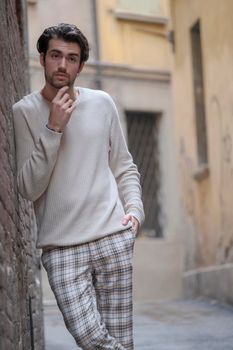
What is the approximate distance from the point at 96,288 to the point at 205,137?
8.11 metres

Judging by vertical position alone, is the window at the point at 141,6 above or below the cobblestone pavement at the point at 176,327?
above

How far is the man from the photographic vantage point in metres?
4.08

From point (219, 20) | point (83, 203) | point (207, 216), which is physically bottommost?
point (207, 216)

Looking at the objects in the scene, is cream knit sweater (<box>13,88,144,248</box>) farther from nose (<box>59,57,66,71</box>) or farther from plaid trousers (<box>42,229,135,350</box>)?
nose (<box>59,57,66,71</box>)

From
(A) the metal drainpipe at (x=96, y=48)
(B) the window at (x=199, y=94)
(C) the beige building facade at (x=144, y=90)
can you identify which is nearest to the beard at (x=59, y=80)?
(B) the window at (x=199, y=94)

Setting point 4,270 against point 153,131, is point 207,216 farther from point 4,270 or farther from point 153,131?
point 4,270

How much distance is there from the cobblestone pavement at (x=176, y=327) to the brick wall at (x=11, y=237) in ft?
4.64

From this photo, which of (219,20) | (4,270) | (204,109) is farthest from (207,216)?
(4,270)

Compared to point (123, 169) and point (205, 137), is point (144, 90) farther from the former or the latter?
point (123, 169)

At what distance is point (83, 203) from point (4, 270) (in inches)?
23.1

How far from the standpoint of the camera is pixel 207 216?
38.3 ft

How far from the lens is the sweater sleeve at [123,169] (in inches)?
173

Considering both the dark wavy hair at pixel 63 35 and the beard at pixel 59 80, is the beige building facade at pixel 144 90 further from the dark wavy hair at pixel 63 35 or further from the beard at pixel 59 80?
the beard at pixel 59 80

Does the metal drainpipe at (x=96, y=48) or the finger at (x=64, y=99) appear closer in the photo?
the finger at (x=64, y=99)
